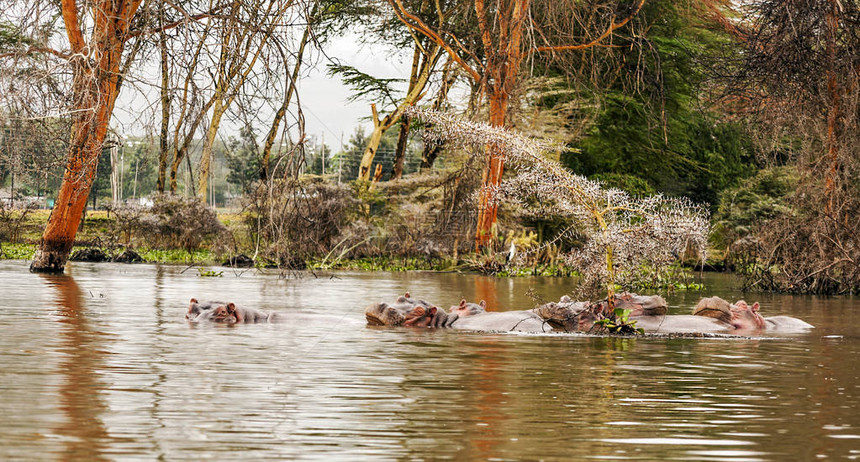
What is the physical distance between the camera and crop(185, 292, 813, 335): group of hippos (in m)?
12.9

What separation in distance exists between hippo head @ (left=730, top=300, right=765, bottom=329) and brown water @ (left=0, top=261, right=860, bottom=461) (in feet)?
2.47

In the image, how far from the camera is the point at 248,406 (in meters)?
6.68

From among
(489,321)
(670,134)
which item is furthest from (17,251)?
(670,134)

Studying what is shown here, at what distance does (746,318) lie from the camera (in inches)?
541

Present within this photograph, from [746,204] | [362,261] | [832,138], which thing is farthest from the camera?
[746,204]

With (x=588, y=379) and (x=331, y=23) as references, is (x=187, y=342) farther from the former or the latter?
(x=331, y=23)

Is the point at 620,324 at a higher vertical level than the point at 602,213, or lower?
lower

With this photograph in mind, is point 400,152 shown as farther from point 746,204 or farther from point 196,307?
point 196,307

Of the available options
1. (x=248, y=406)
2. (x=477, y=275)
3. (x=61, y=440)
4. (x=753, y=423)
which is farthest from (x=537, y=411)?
(x=477, y=275)

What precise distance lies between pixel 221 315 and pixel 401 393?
19.3ft

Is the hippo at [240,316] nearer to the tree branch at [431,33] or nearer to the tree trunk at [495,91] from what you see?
the tree trunk at [495,91]

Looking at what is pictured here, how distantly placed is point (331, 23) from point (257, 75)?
120 ft

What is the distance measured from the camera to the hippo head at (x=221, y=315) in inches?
506

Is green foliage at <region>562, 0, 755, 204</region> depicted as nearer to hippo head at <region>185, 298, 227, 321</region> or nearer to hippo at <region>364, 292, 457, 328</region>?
hippo at <region>364, 292, 457, 328</region>
